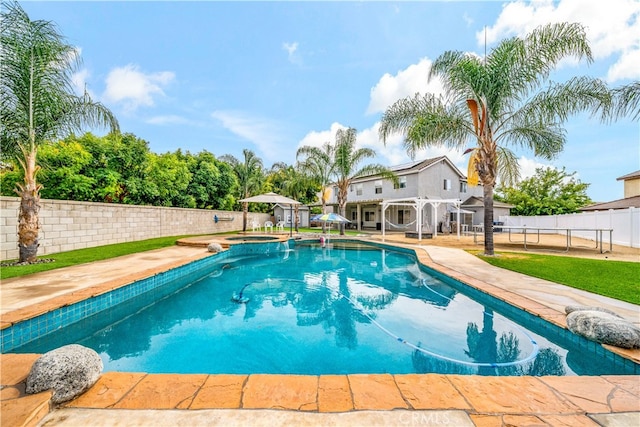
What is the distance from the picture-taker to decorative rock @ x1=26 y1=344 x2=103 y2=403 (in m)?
2.20

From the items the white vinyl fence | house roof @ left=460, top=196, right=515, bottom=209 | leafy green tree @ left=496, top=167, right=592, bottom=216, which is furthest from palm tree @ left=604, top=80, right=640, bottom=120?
leafy green tree @ left=496, top=167, right=592, bottom=216

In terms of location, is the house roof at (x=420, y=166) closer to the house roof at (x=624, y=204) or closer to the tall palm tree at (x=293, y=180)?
the tall palm tree at (x=293, y=180)

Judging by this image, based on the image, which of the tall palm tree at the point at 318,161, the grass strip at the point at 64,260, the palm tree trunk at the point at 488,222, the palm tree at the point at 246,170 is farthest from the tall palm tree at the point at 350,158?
the grass strip at the point at 64,260

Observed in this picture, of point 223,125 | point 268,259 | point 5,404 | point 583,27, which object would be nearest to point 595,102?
point 583,27

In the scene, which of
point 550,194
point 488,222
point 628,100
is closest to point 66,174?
point 488,222

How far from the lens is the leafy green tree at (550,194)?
30.0m

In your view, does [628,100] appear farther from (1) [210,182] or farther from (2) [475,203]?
(1) [210,182]

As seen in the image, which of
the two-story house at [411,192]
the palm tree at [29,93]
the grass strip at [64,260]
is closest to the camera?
the grass strip at [64,260]

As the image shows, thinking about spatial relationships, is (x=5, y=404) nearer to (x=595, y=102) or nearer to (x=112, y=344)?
(x=112, y=344)

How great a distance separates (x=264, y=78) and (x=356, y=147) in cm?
811

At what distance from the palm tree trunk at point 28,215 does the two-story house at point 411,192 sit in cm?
1941

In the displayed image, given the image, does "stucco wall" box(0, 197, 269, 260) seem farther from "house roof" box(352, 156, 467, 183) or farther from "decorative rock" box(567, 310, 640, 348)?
"house roof" box(352, 156, 467, 183)

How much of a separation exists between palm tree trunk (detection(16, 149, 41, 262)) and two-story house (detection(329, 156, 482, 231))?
1941 cm

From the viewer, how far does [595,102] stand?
9.20 metres
